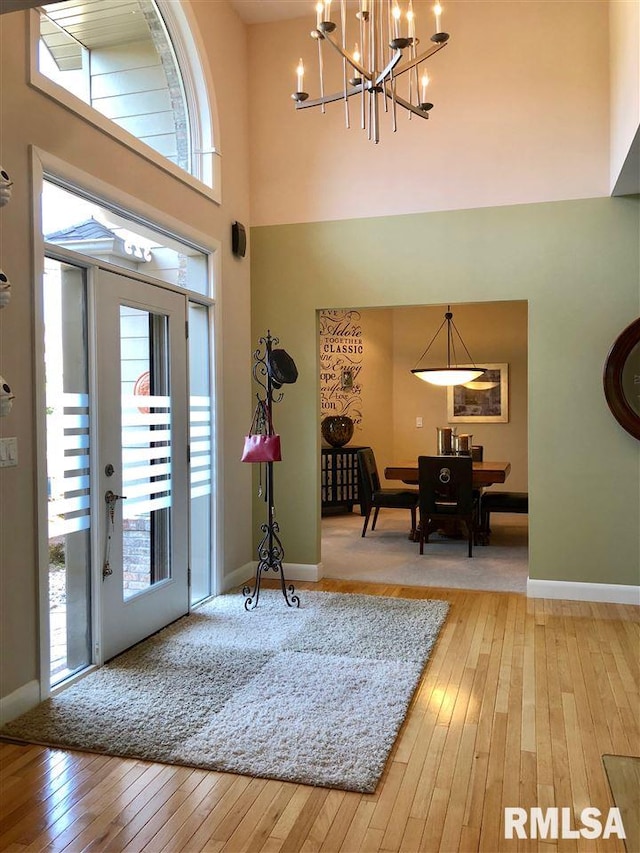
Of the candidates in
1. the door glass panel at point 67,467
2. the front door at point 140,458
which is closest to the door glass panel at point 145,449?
the front door at point 140,458

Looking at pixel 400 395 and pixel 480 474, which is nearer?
pixel 480 474

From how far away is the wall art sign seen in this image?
8406mm

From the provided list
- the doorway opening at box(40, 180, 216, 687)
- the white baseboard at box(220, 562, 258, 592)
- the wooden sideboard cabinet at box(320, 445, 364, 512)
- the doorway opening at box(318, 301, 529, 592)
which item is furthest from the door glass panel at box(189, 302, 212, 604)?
the wooden sideboard cabinet at box(320, 445, 364, 512)

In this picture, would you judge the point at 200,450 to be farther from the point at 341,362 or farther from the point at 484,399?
the point at 484,399

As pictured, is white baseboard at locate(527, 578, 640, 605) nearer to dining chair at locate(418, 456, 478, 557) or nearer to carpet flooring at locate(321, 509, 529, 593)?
carpet flooring at locate(321, 509, 529, 593)

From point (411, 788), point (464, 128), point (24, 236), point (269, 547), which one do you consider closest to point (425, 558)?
point (269, 547)

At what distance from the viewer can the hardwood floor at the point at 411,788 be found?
2.04 meters

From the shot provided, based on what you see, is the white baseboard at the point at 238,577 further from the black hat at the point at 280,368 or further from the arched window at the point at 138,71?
the arched window at the point at 138,71

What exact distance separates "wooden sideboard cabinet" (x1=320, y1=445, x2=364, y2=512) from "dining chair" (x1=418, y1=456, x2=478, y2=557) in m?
2.12

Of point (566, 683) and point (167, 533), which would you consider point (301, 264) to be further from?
point (566, 683)

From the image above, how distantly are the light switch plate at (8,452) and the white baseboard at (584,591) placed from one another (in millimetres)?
3425

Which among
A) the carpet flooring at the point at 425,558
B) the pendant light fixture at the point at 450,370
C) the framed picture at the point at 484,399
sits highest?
the pendant light fixture at the point at 450,370

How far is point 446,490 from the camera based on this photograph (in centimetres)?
592

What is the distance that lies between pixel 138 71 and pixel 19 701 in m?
3.44
